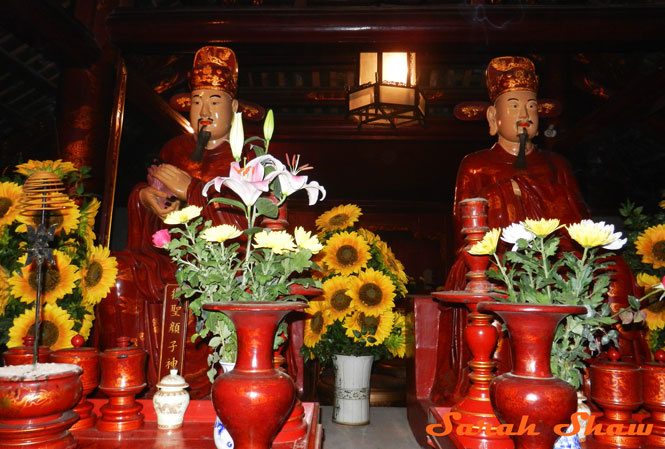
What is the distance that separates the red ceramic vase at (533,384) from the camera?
3.09 ft

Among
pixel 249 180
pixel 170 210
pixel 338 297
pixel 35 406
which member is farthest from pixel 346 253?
pixel 35 406

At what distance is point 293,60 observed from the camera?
526cm

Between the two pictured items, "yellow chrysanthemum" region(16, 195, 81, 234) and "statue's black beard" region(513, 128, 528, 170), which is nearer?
"yellow chrysanthemum" region(16, 195, 81, 234)

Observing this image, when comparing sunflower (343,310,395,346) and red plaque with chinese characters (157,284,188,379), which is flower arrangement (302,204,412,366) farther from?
red plaque with chinese characters (157,284,188,379)

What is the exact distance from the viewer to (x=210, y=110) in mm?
2504

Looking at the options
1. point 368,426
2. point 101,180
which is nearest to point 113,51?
point 101,180

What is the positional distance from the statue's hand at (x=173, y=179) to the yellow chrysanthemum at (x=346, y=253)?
2.24ft

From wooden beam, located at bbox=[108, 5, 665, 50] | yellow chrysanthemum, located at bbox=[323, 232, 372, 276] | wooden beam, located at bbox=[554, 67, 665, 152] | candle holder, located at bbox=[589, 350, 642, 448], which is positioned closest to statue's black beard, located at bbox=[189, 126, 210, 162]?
yellow chrysanthemum, located at bbox=[323, 232, 372, 276]

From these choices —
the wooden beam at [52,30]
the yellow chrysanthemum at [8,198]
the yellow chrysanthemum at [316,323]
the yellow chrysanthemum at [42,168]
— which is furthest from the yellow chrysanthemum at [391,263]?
the wooden beam at [52,30]

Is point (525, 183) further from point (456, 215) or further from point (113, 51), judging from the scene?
point (113, 51)

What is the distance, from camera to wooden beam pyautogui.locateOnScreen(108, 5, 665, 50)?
9.57 ft

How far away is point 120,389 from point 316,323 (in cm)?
102

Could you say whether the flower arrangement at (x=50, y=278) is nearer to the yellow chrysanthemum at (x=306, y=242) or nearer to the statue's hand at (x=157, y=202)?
the statue's hand at (x=157, y=202)

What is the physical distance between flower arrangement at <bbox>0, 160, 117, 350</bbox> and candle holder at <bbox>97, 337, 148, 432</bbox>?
0.59 metres
